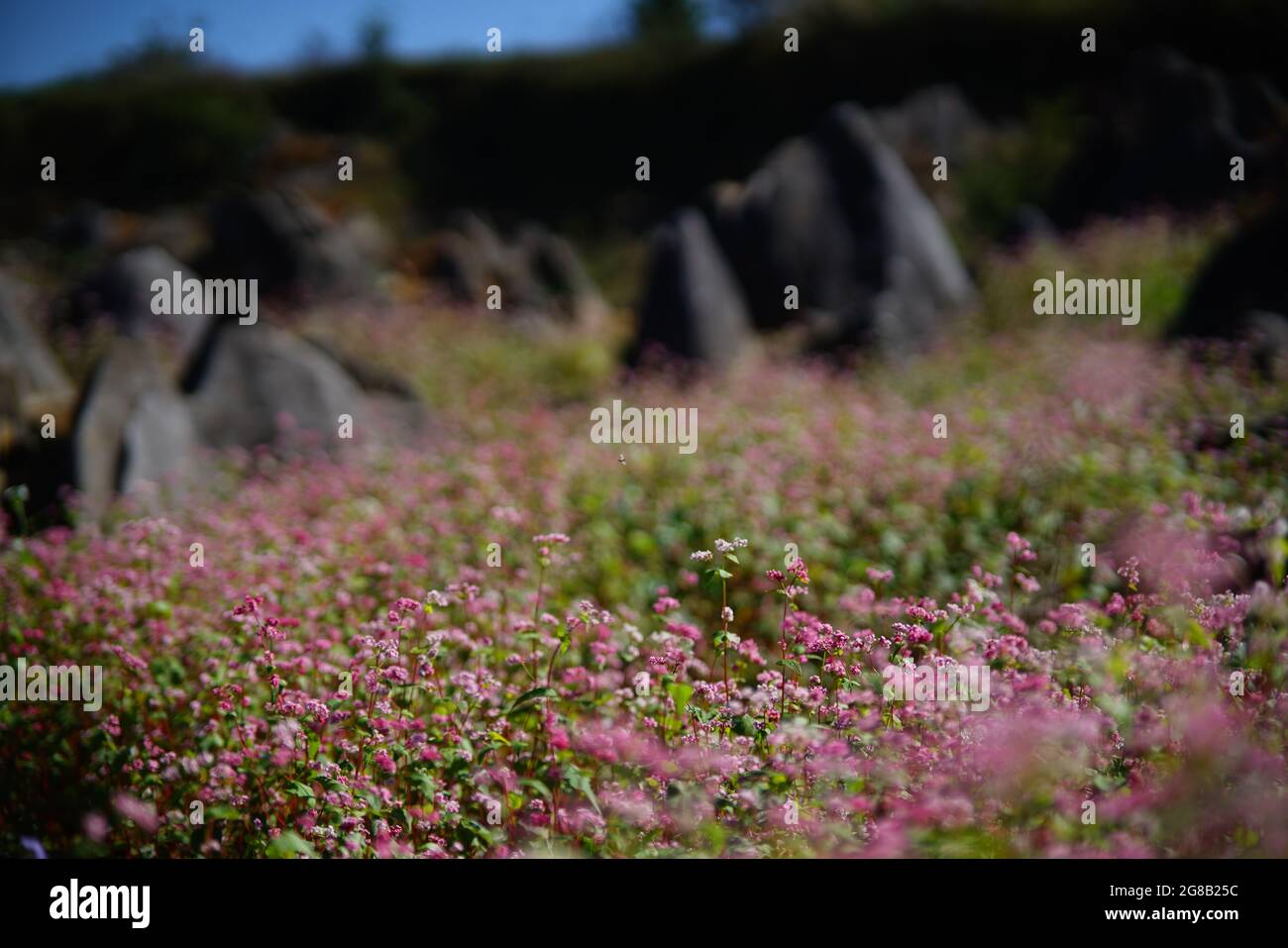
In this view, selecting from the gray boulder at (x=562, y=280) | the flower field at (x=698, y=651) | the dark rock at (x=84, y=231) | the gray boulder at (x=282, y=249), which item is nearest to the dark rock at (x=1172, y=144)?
the flower field at (x=698, y=651)

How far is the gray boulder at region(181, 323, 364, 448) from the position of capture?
7715 mm

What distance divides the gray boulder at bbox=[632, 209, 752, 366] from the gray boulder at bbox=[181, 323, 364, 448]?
503cm

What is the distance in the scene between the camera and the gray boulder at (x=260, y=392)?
7.71m

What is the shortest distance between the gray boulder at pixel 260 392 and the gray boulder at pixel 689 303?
16.5ft

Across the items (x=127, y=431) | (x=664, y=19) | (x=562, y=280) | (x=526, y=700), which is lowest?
(x=526, y=700)

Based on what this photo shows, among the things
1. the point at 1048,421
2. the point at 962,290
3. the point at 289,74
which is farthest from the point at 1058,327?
the point at 289,74

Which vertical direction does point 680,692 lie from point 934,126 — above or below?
below

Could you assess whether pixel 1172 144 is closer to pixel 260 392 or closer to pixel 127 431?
pixel 260 392

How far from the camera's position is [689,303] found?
1241 cm

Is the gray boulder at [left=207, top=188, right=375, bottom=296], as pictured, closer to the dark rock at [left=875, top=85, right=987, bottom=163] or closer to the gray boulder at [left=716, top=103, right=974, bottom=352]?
the gray boulder at [left=716, top=103, right=974, bottom=352]

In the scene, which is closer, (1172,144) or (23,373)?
(23,373)

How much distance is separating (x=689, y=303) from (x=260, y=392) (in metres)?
6.21

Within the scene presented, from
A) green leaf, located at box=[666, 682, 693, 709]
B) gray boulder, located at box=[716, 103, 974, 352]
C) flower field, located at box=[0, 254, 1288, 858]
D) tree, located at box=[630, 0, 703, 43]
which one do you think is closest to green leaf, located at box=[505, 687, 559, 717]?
flower field, located at box=[0, 254, 1288, 858]

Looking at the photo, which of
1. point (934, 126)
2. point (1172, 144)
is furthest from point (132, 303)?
point (934, 126)
